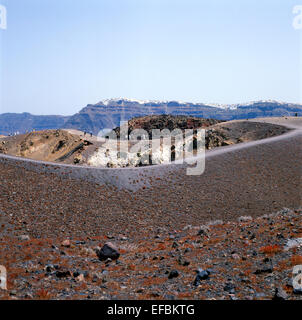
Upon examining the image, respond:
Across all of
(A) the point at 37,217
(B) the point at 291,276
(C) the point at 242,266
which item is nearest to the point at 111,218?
(A) the point at 37,217

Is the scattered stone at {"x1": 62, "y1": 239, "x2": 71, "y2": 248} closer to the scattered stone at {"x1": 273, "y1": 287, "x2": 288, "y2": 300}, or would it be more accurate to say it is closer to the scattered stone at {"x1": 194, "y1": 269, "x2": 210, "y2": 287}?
the scattered stone at {"x1": 194, "y1": 269, "x2": 210, "y2": 287}

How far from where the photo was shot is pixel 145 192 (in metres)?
24.2

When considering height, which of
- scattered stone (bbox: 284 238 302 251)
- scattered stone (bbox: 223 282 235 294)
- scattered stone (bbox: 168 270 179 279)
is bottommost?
scattered stone (bbox: 168 270 179 279)

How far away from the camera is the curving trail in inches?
781

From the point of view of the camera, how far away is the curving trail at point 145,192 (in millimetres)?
19828

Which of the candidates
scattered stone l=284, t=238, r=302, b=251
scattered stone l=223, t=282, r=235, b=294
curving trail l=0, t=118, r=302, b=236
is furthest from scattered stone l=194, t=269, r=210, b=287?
curving trail l=0, t=118, r=302, b=236

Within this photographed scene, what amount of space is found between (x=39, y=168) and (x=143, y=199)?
10096 mm

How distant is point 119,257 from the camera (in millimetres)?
14414
